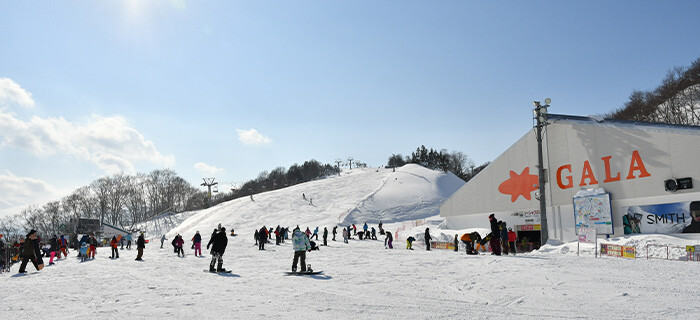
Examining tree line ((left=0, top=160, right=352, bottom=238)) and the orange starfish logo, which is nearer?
the orange starfish logo


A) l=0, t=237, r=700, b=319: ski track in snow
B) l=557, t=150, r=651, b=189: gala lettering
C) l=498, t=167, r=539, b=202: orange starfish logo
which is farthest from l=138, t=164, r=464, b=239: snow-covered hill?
l=0, t=237, r=700, b=319: ski track in snow

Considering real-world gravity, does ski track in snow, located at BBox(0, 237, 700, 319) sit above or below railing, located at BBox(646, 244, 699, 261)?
above

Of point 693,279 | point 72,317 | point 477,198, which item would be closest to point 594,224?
point 477,198

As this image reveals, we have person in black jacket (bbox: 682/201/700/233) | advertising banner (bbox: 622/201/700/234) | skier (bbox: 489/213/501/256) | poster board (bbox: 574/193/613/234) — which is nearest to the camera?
skier (bbox: 489/213/501/256)

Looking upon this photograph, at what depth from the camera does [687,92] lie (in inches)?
2638

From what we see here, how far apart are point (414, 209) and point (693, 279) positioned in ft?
154

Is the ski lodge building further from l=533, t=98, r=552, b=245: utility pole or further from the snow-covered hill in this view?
the snow-covered hill

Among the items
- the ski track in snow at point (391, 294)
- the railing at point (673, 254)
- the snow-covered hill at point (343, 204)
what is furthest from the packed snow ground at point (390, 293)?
the snow-covered hill at point (343, 204)

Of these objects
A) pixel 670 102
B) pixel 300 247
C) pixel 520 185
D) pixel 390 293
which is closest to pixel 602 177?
pixel 520 185

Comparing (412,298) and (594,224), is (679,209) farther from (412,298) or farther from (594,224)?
(412,298)

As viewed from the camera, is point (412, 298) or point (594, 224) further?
point (594, 224)

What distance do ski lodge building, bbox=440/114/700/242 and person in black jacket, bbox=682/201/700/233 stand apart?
11cm

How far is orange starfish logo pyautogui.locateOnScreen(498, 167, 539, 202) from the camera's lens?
26.3 metres

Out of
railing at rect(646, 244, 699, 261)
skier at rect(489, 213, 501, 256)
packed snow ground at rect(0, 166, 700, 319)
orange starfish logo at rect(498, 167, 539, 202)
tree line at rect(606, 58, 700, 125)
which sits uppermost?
tree line at rect(606, 58, 700, 125)
